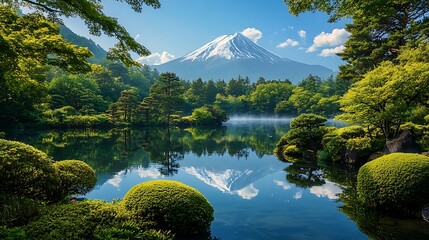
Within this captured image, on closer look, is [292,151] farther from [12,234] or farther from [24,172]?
[12,234]

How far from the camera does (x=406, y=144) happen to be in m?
11.2

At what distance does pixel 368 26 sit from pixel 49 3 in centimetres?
2203

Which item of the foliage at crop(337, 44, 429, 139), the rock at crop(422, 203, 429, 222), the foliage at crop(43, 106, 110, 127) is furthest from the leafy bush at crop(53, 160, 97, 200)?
the foliage at crop(43, 106, 110, 127)

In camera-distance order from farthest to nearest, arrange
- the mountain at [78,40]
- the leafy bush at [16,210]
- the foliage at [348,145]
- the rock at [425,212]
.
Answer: the mountain at [78,40] < the foliage at [348,145] < the rock at [425,212] < the leafy bush at [16,210]

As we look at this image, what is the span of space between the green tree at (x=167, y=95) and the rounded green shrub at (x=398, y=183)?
3754 cm

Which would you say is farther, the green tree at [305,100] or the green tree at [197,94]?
the green tree at [197,94]

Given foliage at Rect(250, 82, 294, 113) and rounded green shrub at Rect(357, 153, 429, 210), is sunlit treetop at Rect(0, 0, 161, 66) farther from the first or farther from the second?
foliage at Rect(250, 82, 294, 113)

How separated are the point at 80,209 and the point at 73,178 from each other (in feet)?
9.88

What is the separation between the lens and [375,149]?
12.7 meters

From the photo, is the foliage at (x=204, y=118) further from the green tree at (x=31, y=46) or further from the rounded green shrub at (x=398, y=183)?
the rounded green shrub at (x=398, y=183)

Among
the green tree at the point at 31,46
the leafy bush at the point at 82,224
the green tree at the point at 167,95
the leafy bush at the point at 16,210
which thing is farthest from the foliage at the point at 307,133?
the green tree at the point at 167,95

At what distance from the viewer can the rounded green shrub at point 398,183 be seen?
20.2ft

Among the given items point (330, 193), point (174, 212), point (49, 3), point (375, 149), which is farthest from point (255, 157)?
point (49, 3)

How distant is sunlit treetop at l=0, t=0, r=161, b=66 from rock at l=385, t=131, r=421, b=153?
10.4 metres
